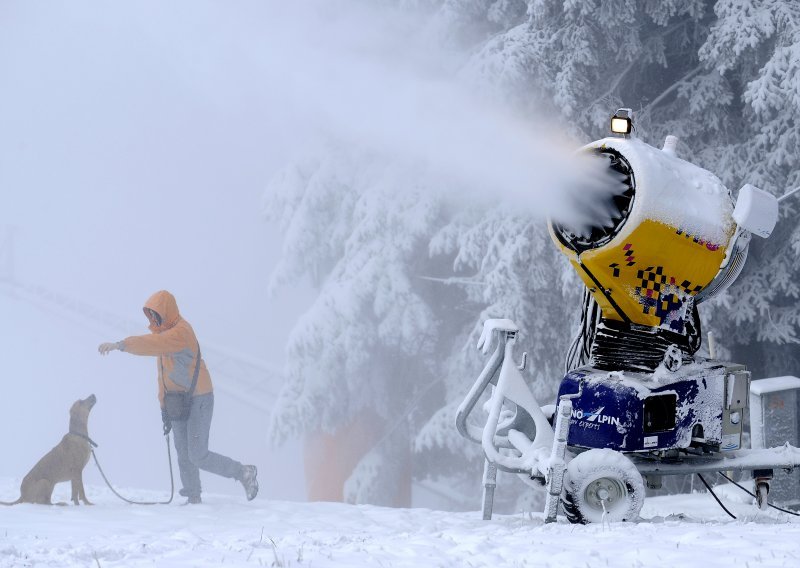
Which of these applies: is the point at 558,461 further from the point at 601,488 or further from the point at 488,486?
the point at 488,486

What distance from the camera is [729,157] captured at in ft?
41.8

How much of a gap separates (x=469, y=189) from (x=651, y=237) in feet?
31.8

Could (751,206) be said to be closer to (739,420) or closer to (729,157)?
(739,420)

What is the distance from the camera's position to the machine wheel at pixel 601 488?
239 inches

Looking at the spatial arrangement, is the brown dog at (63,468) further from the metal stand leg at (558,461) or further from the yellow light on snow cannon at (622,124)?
the yellow light on snow cannon at (622,124)

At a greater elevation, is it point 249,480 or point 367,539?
point 249,480

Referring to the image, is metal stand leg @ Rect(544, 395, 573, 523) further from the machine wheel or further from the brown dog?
the brown dog

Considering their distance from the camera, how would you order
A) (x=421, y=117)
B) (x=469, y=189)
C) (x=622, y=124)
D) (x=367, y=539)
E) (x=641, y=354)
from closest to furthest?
(x=367, y=539), (x=622, y=124), (x=641, y=354), (x=421, y=117), (x=469, y=189)

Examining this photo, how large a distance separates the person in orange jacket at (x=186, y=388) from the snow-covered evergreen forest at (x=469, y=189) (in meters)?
2.78

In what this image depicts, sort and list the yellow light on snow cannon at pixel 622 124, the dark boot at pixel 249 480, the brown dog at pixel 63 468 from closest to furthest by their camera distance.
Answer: the yellow light on snow cannon at pixel 622 124 < the brown dog at pixel 63 468 < the dark boot at pixel 249 480

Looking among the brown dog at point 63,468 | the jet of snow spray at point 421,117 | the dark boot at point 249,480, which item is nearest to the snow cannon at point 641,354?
the jet of snow spray at point 421,117

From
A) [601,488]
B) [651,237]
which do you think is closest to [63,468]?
[601,488]

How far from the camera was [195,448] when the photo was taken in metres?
8.55

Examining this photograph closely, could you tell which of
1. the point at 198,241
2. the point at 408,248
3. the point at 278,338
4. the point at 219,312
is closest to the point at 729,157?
the point at 408,248
